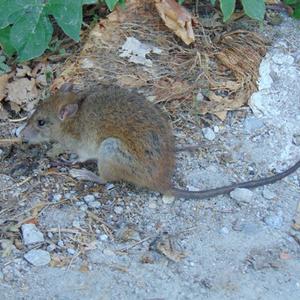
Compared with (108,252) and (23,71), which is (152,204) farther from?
(23,71)

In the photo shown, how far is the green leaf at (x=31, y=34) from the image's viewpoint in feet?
19.5

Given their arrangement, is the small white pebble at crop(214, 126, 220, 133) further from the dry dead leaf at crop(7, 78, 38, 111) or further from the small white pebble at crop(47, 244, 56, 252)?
the small white pebble at crop(47, 244, 56, 252)

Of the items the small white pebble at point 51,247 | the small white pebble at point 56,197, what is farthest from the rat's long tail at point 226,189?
the small white pebble at point 51,247

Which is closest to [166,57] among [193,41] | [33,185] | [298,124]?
[193,41]

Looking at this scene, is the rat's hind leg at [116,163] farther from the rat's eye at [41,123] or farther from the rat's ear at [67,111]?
the rat's eye at [41,123]

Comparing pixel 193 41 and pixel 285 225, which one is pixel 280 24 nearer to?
pixel 193 41

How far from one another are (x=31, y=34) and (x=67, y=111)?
668mm

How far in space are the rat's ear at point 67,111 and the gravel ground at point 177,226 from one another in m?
0.37

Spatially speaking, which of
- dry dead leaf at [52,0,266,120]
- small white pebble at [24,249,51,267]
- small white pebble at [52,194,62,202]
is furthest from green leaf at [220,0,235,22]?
small white pebble at [24,249,51,267]

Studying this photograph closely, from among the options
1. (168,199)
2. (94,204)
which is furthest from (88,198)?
(168,199)

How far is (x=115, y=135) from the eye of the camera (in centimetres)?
597

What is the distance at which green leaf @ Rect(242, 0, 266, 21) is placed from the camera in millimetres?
6316

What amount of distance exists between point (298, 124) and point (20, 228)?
7.85 ft

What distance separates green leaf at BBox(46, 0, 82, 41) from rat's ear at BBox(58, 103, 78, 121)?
63cm
